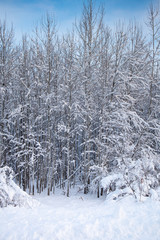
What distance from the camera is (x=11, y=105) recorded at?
12586 millimetres

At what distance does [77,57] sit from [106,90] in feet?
9.11

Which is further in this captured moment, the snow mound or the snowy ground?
the snow mound

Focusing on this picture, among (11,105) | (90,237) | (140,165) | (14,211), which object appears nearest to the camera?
(90,237)

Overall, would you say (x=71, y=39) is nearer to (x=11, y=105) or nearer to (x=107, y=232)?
(x=11, y=105)

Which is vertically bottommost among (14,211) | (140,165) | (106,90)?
(14,211)

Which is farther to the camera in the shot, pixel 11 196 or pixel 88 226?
pixel 11 196

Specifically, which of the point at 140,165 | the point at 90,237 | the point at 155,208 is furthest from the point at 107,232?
the point at 140,165

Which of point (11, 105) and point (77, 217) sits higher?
point (11, 105)

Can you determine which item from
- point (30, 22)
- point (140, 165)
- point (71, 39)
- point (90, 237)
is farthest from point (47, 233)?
point (30, 22)

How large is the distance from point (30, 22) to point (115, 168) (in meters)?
10.5

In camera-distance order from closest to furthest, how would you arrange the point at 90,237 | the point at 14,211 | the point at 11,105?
1. the point at 90,237
2. the point at 14,211
3. the point at 11,105

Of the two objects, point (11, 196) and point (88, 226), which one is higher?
point (88, 226)

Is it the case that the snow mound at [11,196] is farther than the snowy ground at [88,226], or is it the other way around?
the snow mound at [11,196]

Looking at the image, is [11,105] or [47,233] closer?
[47,233]
